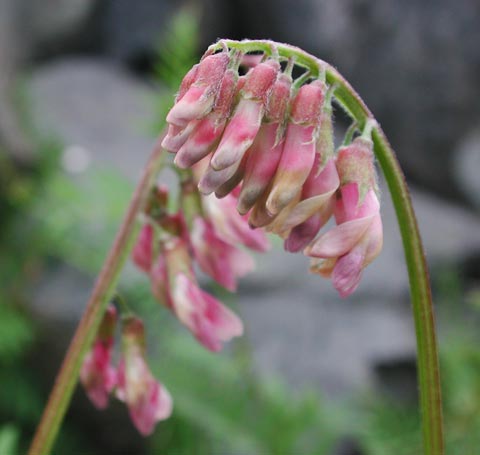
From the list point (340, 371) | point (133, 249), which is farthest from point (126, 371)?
point (340, 371)

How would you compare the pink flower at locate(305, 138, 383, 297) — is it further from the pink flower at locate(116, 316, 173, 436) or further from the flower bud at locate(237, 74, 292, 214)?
the pink flower at locate(116, 316, 173, 436)

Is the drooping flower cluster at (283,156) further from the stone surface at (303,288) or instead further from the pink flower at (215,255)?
the stone surface at (303,288)

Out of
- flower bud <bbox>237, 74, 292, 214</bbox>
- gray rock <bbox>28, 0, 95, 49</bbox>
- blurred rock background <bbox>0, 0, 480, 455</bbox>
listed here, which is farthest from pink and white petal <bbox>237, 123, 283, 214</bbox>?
gray rock <bbox>28, 0, 95, 49</bbox>

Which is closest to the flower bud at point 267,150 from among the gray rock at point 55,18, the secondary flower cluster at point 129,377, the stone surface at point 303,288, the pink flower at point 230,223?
the pink flower at point 230,223

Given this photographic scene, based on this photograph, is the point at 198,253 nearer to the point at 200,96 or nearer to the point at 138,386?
the point at 138,386

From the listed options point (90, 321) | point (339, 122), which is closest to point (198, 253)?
point (90, 321)

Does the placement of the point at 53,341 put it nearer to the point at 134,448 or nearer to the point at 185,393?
the point at 134,448
